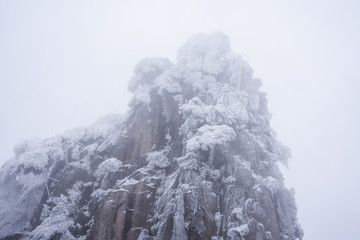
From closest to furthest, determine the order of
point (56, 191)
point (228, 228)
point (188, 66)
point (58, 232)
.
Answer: point (228, 228) → point (58, 232) → point (56, 191) → point (188, 66)

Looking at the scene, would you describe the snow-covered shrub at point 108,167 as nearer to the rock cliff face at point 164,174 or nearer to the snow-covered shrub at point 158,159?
the rock cliff face at point 164,174

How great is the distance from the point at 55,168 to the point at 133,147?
32.4ft

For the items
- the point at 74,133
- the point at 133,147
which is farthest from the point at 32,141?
the point at 133,147

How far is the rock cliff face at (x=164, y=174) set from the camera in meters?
23.1

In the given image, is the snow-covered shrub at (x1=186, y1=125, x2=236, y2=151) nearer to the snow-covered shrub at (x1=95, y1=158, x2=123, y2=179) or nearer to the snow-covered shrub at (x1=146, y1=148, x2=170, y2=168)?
the snow-covered shrub at (x1=146, y1=148, x2=170, y2=168)

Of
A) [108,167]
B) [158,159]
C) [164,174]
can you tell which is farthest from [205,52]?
[108,167]

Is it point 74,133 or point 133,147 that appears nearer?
point 133,147

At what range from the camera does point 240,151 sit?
29.5m

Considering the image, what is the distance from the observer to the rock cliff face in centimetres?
2309

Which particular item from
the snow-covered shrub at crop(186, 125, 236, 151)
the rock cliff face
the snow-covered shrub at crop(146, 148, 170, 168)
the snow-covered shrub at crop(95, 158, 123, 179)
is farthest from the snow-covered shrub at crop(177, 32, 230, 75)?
the snow-covered shrub at crop(95, 158, 123, 179)

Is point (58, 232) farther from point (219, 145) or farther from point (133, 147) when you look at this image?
point (219, 145)

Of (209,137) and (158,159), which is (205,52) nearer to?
(209,137)

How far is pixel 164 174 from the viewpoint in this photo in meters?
27.0

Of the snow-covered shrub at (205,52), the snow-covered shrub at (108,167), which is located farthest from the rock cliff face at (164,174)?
the snow-covered shrub at (205,52)
